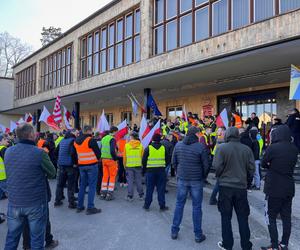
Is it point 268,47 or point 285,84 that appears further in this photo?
point 285,84

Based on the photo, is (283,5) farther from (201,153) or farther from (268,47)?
(201,153)

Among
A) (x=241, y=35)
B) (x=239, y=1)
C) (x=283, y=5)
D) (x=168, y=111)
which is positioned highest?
(x=239, y=1)

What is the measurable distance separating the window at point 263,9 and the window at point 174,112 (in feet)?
31.3

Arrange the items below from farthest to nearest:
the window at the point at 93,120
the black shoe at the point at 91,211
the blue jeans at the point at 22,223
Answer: the window at the point at 93,120, the black shoe at the point at 91,211, the blue jeans at the point at 22,223

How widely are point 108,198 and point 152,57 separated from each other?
9.80m

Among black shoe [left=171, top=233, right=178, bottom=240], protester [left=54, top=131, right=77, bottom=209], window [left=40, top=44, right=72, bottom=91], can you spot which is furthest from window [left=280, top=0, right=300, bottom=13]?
window [left=40, top=44, right=72, bottom=91]

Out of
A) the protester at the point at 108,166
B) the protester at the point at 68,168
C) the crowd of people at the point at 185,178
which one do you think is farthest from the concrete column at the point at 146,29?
the crowd of people at the point at 185,178

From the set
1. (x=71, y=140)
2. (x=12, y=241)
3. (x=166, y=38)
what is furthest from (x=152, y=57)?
(x=12, y=241)

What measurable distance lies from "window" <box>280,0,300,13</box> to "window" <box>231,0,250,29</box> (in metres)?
1.38

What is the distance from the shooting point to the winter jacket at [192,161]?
5332 mm

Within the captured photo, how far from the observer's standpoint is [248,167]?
473 cm

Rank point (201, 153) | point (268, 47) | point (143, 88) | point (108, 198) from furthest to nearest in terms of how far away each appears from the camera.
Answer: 1. point (143, 88)
2. point (268, 47)
3. point (108, 198)
4. point (201, 153)

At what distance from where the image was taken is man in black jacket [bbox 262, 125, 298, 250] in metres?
4.56

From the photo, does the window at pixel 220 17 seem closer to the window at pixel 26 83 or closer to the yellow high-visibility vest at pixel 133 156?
the yellow high-visibility vest at pixel 133 156
